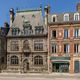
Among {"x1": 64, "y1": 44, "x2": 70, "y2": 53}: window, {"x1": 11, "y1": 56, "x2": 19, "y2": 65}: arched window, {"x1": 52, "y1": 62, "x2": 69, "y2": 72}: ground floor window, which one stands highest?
{"x1": 64, "y1": 44, "x2": 70, "y2": 53}: window

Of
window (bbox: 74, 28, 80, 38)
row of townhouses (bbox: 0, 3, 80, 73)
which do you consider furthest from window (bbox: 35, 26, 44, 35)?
window (bbox: 74, 28, 80, 38)

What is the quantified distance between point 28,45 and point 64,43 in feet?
27.7

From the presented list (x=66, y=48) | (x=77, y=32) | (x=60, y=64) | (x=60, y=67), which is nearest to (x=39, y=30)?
(x=66, y=48)

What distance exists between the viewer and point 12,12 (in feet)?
194

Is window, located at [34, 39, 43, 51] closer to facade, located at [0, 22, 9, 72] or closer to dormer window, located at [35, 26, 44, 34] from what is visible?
dormer window, located at [35, 26, 44, 34]

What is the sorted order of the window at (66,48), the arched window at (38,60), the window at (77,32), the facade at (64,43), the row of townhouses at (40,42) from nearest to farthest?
1. the facade at (64,43)
2. the window at (77,32)
3. the row of townhouses at (40,42)
4. the window at (66,48)
5. the arched window at (38,60)

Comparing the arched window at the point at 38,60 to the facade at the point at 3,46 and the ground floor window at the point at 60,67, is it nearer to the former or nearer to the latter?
the ground floor window at the point at 60,67

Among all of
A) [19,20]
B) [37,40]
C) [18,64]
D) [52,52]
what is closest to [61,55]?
[52,52]

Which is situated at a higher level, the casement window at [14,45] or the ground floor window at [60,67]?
the casement window at [14,45]

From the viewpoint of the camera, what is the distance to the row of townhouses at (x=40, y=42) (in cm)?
5025

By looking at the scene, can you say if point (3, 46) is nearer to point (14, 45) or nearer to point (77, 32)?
point (14, 45)

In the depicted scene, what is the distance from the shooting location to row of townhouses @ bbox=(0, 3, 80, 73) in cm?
5025

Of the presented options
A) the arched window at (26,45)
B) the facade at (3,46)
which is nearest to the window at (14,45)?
the arched window at (26,45)

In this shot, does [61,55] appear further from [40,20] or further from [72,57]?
[40,20]
